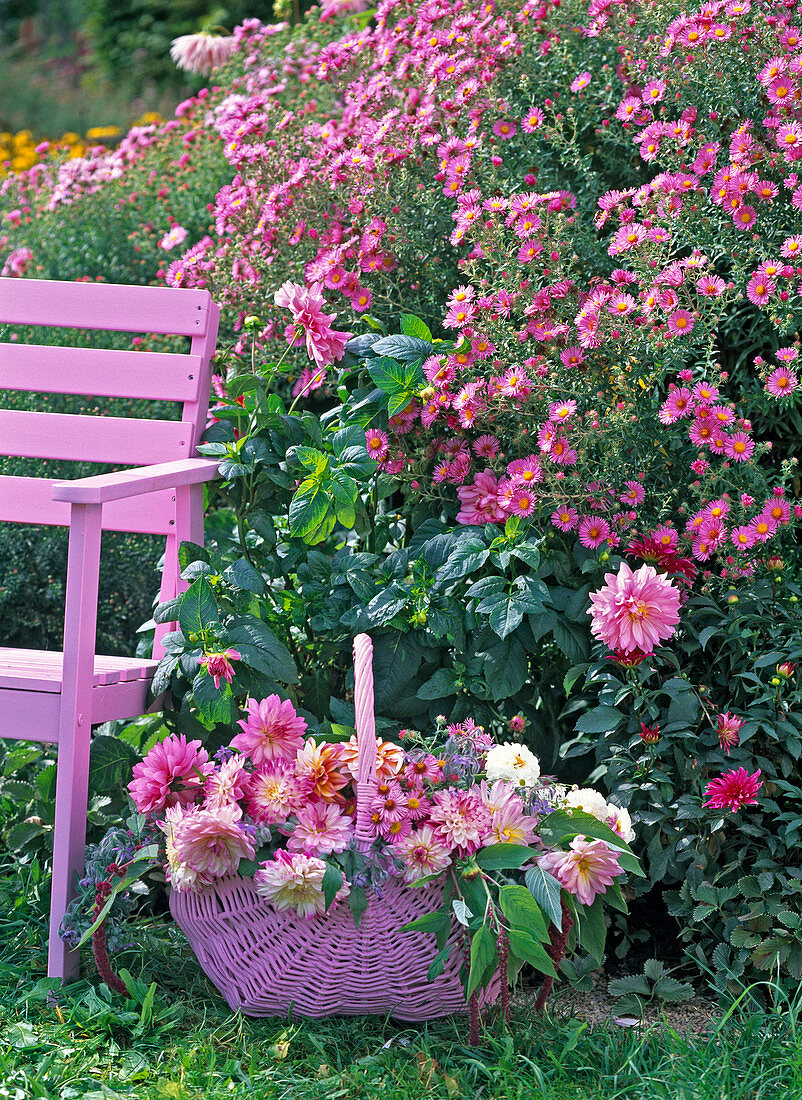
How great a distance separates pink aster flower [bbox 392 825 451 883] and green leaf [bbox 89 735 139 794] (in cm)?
64

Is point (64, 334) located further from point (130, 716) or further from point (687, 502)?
point (687, 502)

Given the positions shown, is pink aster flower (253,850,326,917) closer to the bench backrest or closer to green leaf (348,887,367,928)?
green leaf (348,887,367,928)

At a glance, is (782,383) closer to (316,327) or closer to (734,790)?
(734,790)

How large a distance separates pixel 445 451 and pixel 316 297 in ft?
1.17

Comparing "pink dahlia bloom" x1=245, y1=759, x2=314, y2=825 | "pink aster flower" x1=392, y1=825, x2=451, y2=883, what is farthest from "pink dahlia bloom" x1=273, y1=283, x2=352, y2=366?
"pink aster flower" x1=392, y1=825, x2=451, y2=883

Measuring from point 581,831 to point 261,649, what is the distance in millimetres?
600

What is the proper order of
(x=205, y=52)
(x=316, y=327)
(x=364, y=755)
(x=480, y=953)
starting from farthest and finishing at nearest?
(x=205, y=52) < (x=316, y=327) < (x=364, y=755) < (x=480, y=953)

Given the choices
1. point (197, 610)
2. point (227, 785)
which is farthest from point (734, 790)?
point (197, 610)

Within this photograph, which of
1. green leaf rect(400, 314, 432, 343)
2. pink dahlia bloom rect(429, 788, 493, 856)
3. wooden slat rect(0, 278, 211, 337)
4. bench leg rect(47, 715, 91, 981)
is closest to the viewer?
pink dahlia bloom rect(429, 788, 493, 856)

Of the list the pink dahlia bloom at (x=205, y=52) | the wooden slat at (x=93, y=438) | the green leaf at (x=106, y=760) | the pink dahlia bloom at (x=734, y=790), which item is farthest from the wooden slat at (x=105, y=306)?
the pink dahlia bloom at (x=205, y=52)

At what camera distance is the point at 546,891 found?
1479 mm

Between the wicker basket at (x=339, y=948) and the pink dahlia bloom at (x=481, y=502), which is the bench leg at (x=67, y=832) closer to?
the wicker basket at (x=339, y=948)

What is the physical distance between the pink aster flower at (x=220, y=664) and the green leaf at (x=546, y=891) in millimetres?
550

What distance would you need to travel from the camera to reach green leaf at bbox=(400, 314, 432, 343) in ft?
6.64
